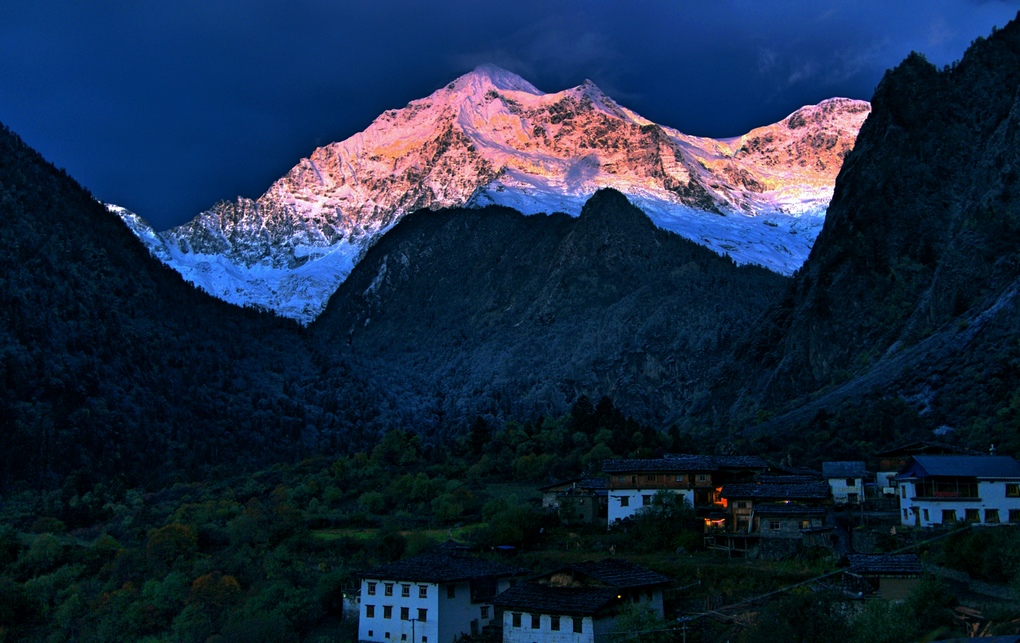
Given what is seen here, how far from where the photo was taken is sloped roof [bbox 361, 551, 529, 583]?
55.4 m

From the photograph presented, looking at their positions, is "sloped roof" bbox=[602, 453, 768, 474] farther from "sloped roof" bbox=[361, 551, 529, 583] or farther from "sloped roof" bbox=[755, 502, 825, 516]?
"sloped roof" bbox=[361, 551, 529, 583]

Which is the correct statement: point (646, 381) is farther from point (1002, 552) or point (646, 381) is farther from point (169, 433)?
point (1002, 552)

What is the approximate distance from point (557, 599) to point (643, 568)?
6454mm

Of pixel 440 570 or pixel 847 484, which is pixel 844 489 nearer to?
pixel 847 484

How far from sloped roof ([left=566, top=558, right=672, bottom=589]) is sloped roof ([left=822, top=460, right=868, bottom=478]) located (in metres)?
24.5

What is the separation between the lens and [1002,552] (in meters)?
45.9

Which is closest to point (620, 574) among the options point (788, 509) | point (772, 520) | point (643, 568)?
point (643, 568)

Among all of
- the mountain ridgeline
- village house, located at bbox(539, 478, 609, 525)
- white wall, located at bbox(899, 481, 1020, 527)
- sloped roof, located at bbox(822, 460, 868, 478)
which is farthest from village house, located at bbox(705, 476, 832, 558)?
the mountain ridgeline

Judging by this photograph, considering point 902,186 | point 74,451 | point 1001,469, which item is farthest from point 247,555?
point 902,186

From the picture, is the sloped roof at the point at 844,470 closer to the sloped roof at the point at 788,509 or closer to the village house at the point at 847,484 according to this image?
the village house at the point at 847,484

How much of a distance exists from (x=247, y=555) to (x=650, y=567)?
34689 millimetres

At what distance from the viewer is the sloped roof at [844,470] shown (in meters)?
72.4

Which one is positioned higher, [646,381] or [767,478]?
[646,381]

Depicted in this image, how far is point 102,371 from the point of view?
528 feet
